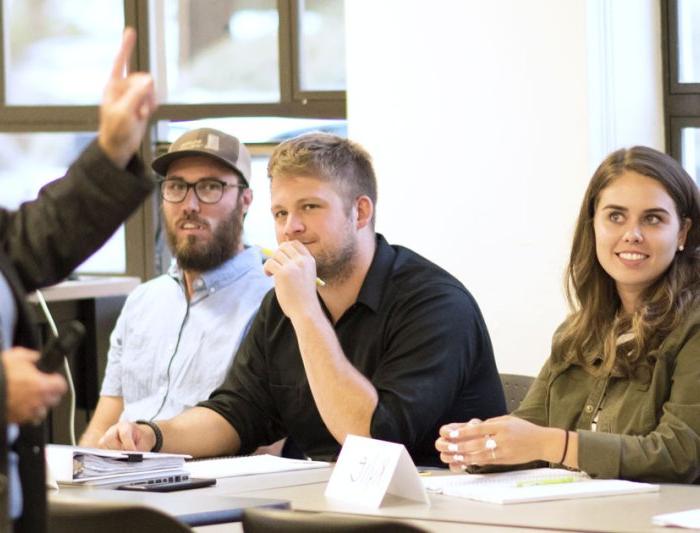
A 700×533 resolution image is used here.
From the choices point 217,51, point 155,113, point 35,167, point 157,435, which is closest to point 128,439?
point 157,435

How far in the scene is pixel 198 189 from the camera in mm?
3932

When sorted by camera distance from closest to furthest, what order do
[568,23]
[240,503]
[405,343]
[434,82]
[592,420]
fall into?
[240,503] < [592,420] < [405,343] < [568,23] < [434,82]

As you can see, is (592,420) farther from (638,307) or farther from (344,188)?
(344,188)

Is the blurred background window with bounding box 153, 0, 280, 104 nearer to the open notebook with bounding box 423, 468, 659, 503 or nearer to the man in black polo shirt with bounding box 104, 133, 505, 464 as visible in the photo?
the man in black polo shirt with bounding box 104, 133, 505, 464

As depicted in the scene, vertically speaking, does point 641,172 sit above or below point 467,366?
above

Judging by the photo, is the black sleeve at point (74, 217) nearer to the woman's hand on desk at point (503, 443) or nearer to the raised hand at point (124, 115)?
the raised hand at point (124, 115)

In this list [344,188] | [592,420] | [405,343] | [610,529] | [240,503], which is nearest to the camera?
[610,529]

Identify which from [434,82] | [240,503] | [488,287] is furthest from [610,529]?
[434,82]

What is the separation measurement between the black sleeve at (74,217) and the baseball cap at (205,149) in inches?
100

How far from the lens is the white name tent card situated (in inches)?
87.7

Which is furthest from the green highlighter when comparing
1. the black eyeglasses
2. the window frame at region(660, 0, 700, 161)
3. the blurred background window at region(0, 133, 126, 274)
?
the blurred background window at region(0, 133, 126, 274)

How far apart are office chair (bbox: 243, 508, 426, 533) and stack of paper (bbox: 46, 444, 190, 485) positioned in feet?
2.39

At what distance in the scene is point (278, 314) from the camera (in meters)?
3.28

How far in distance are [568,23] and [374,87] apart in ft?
2.46
